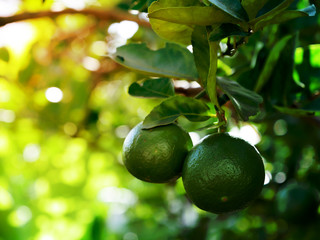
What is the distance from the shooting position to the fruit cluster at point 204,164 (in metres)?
0.95

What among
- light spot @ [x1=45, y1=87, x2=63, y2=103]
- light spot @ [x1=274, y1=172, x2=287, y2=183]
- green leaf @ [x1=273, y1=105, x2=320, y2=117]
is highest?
green leaf @ [x1=273, y1=105, x2=320, y2=117]

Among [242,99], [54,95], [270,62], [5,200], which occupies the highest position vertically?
[242,99]

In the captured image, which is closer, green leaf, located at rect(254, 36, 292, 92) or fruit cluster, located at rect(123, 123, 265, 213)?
fruit cluster, located at rect(123, 123, 265, 213)

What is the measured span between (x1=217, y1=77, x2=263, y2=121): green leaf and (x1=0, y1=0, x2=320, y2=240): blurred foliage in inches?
9.3

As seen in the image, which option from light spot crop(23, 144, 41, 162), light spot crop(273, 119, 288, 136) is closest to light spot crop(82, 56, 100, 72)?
light spot crop(273, 119, 288, 136)

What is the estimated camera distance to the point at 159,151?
1.02 m

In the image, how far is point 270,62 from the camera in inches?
50.2

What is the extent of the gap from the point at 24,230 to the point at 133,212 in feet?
3.43

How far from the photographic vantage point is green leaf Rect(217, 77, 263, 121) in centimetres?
95

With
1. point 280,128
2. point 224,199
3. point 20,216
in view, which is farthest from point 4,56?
point 20,216

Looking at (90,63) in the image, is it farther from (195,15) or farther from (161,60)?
(195,15)

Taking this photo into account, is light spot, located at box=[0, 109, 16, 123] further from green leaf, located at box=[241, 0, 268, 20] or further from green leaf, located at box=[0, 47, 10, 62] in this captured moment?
green leaf, located at box=[241, 0, 268, 20]

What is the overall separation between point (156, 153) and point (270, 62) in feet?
1.77

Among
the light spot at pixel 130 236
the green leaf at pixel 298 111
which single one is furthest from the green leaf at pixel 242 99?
the light spot at pixel 130 236
